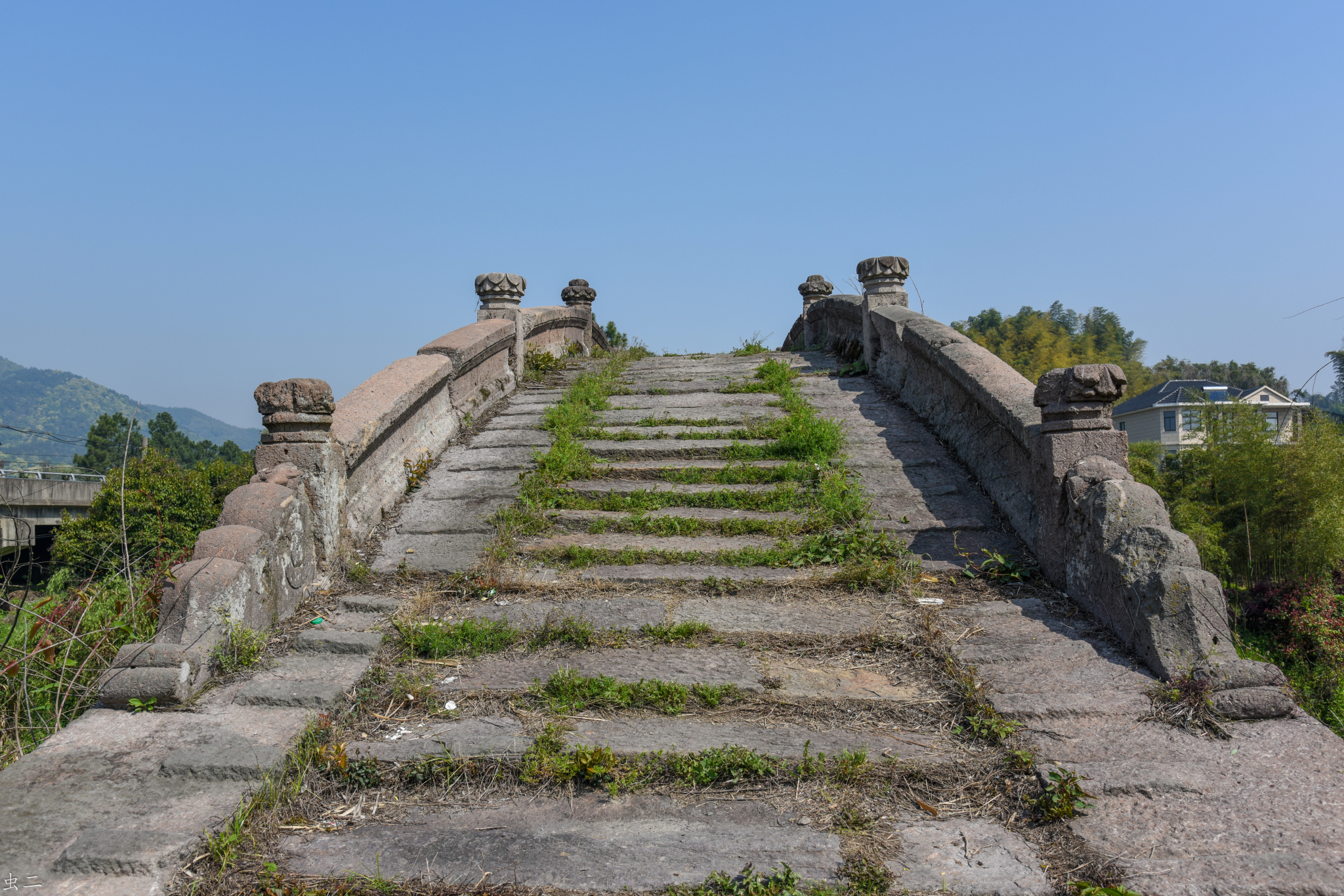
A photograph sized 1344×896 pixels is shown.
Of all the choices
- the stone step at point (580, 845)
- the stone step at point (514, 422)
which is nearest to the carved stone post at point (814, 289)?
the stone step at point (514, 422)

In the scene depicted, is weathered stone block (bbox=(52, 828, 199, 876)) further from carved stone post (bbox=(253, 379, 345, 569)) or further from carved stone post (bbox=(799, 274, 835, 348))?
carved stone post (bbox=(799, 274, 835, 348))

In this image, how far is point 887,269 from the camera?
7852mm

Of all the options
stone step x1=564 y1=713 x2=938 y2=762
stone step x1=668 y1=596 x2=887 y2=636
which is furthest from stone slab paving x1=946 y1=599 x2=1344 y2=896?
stone step x1=668 y1=596 x2=887 y2=636

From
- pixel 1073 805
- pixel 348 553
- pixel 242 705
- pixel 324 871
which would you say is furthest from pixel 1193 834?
pixel 348 553

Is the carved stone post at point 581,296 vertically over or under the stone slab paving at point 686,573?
over

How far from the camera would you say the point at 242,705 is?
10.5 feet

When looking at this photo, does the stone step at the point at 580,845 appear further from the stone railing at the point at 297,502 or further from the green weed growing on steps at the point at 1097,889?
the stone railing at the point at 297,502

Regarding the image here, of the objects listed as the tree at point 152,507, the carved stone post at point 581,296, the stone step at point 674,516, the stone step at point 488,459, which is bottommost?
the tree at point 152,507

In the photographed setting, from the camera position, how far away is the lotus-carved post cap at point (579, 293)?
11.6 meters

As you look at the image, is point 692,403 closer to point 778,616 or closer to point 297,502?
point 778,616

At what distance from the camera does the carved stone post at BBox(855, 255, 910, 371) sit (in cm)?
784

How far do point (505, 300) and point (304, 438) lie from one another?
4156 millimetres

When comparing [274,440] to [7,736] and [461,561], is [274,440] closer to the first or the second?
[461,561]

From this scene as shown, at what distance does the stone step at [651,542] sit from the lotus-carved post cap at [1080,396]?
5.46 feet
